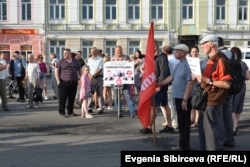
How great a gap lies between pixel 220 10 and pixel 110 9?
10672 millimetres

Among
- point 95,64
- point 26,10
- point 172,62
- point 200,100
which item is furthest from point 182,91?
point 26,10

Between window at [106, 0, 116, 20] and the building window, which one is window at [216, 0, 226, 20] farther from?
the building window

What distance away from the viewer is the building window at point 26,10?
146ft

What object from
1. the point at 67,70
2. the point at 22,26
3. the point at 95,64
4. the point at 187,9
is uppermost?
the point at 187,9

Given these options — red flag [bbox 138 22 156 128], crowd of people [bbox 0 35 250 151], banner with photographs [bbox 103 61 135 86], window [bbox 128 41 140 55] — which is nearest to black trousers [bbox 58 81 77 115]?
crowd of people [bbox 0 35 250 151]

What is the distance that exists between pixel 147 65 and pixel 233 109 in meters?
2.21

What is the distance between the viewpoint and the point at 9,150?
8430 mm

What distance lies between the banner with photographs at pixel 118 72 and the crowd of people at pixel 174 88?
64mm

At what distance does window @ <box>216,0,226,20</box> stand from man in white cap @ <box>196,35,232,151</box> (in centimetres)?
3978

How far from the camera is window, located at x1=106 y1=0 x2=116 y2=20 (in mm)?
45094

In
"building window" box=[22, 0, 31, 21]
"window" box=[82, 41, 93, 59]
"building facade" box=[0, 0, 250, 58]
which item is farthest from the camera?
"window" box=[82, 41, 93, 59]

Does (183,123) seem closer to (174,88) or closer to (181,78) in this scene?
(174,88)

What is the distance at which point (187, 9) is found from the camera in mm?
45344

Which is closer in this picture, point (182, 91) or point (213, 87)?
point (213, 87)
